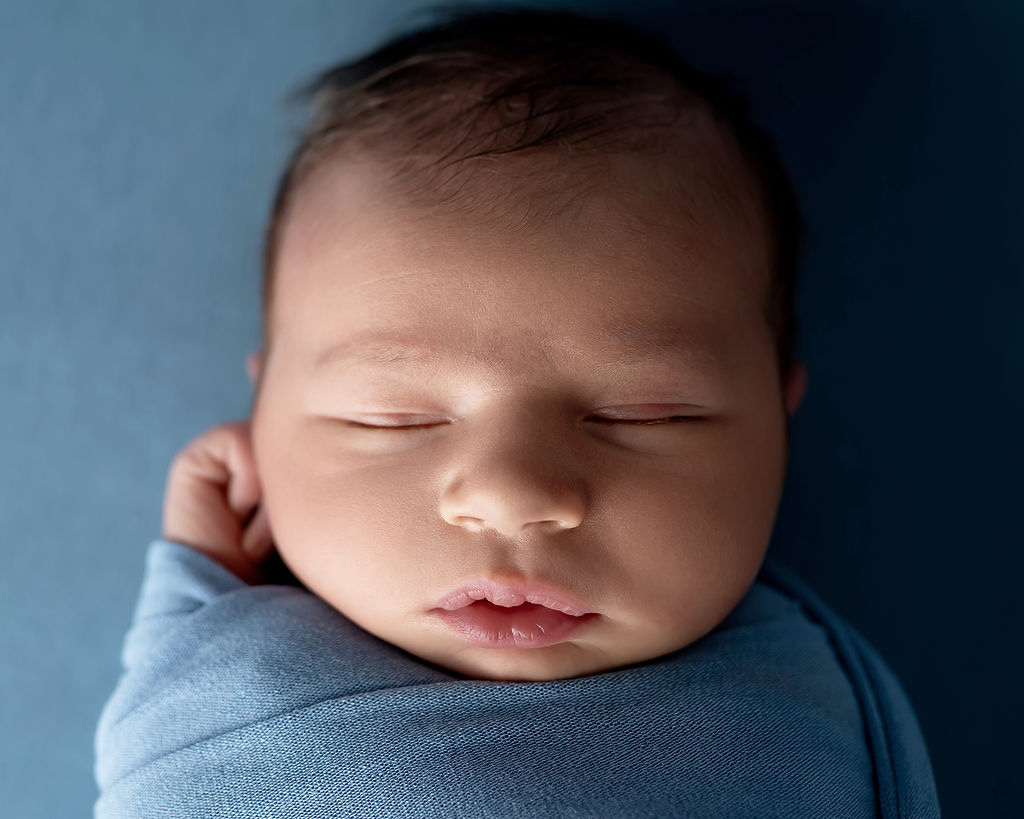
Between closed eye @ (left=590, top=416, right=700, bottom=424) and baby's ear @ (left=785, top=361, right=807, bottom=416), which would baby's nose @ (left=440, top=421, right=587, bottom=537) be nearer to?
closed eye @ (left=590, top=416, right=700, bottom=424)

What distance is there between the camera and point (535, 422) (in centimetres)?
79

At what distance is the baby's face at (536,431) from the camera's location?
0.78m

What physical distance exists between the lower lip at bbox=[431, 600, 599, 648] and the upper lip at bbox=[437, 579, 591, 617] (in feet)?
0.07

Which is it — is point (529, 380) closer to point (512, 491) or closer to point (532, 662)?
point (512, 491)

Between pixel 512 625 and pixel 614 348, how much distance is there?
0.29 metres

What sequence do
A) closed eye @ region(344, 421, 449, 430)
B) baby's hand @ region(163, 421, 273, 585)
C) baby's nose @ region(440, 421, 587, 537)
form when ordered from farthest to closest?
baby's hand @ region(163, 421, 273, 585), closed eye @ region(344, 421, 449, 430), baby's nose @ region(440, 421, 587, 537)

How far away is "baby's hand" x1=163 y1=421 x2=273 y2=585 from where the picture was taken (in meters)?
1.07

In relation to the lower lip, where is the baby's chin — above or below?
below

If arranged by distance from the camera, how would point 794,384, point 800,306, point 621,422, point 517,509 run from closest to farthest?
1. point 517,509
2. point 621,422
3. point 794,384
4. point 800,306

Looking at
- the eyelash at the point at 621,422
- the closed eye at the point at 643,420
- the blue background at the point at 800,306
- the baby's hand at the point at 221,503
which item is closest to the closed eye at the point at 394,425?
the eyelash at the point at 621,422

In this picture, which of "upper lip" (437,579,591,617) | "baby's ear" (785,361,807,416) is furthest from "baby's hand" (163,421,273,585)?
"baby's ear" (785,361,807,416)

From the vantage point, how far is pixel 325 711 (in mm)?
796

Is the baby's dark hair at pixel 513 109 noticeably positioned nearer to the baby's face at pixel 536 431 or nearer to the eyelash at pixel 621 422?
the baby's face at pixel 536 431

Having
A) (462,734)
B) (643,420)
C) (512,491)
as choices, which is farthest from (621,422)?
(462,734)
